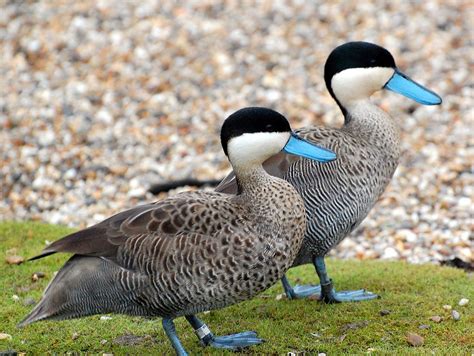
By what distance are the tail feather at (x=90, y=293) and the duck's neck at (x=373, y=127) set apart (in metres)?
2.25

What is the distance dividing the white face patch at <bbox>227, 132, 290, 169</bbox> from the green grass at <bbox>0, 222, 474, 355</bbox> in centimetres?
122

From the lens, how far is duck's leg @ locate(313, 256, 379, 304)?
6.27 meters

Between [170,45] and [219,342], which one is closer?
[219,342]

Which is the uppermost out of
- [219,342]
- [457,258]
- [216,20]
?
[216,20]

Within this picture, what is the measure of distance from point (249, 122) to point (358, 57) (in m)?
1.70

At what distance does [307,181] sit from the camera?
19.7 ft

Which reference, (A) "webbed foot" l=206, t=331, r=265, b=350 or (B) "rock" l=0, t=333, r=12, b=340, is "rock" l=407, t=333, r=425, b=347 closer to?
(A) "webbed foot" l=206, t=331, r=265, b=350

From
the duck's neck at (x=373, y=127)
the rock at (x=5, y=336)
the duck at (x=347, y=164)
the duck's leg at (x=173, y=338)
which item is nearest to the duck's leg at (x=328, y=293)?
the duck at (x=347, y=164)

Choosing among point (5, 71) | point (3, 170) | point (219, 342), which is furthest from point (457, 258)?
point (5, 71)

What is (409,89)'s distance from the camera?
6.63 meters

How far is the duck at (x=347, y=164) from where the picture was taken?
6.01 m

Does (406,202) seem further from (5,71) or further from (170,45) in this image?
(5,71)

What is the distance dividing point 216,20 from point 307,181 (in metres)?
7.79

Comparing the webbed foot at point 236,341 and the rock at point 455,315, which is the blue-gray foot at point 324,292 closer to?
the rock at point 455,315
